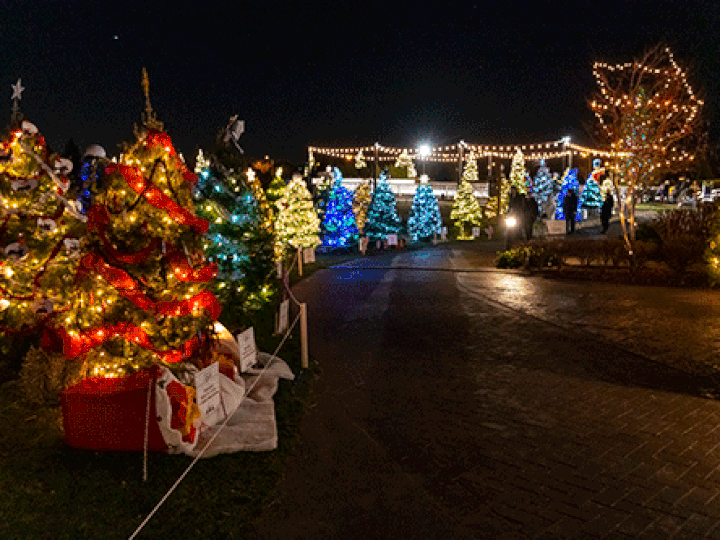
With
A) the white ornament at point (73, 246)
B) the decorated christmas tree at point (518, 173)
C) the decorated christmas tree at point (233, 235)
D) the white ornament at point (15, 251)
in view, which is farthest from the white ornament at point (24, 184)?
the decorated christmas tree at point (518, 173)

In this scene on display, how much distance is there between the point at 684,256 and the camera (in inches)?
605

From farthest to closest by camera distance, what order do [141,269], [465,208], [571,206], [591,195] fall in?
[591,195] → [465,208] → [571,206] → [141,269]

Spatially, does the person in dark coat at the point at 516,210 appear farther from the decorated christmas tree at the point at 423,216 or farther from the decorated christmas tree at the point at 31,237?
the decorated christmas tree at the point at 31,237

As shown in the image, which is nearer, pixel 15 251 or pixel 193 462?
pixel 193 462

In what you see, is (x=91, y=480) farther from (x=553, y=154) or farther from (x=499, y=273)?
(x=553, y=154)

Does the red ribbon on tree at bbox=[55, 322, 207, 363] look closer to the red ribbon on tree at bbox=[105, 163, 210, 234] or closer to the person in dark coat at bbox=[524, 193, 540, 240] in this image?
the red ribbon on tree at bbox=[105, 163, 210, 234]

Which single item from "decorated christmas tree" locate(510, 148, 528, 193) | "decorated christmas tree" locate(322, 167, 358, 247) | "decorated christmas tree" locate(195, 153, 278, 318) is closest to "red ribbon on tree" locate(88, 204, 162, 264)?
"decorated christmas tree" locate(195, 153, 278, 318)

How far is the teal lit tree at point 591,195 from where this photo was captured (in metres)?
42.7

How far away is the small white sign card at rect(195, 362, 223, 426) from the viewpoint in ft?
19.3

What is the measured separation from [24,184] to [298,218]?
17.4 meters

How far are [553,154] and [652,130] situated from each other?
26.3 m

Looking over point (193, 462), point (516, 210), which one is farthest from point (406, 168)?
point (193, 462)

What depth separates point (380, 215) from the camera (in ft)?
105

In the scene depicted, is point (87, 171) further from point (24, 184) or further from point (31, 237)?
point (24, 184)
